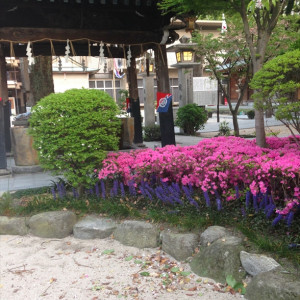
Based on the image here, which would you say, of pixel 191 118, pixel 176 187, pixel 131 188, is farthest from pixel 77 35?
pixel 191 118

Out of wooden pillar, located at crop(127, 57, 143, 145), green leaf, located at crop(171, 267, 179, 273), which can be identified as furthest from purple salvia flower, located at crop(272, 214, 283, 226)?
wooden pillar, located at crop(127, 57, 143, 145)

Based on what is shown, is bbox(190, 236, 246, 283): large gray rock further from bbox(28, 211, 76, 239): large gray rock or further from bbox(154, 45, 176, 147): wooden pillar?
bbox(154, 45, 176, 147): wooden pillar

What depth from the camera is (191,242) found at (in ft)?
12.2

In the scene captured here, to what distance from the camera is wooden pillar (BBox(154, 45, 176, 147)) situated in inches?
301

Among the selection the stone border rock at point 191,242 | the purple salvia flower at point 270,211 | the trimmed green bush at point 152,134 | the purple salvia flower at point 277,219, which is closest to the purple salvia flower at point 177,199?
the stone border rock at point 191,242

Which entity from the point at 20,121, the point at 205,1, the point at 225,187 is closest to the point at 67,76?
the point at 20,121

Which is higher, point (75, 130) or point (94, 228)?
point (75, 130)

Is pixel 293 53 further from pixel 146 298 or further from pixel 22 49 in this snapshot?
pixel 22 49

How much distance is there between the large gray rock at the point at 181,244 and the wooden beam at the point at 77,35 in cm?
507

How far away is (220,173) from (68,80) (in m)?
28.5

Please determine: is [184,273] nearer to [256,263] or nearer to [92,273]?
[256,263]

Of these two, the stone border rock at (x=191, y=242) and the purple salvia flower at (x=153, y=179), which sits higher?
the purple salvia flower at (x=153, y=179)

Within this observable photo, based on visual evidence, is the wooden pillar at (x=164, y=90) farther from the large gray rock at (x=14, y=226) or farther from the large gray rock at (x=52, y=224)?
the large gray rock at (x=14, y=226)

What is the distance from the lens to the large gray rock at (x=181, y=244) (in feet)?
12.2
